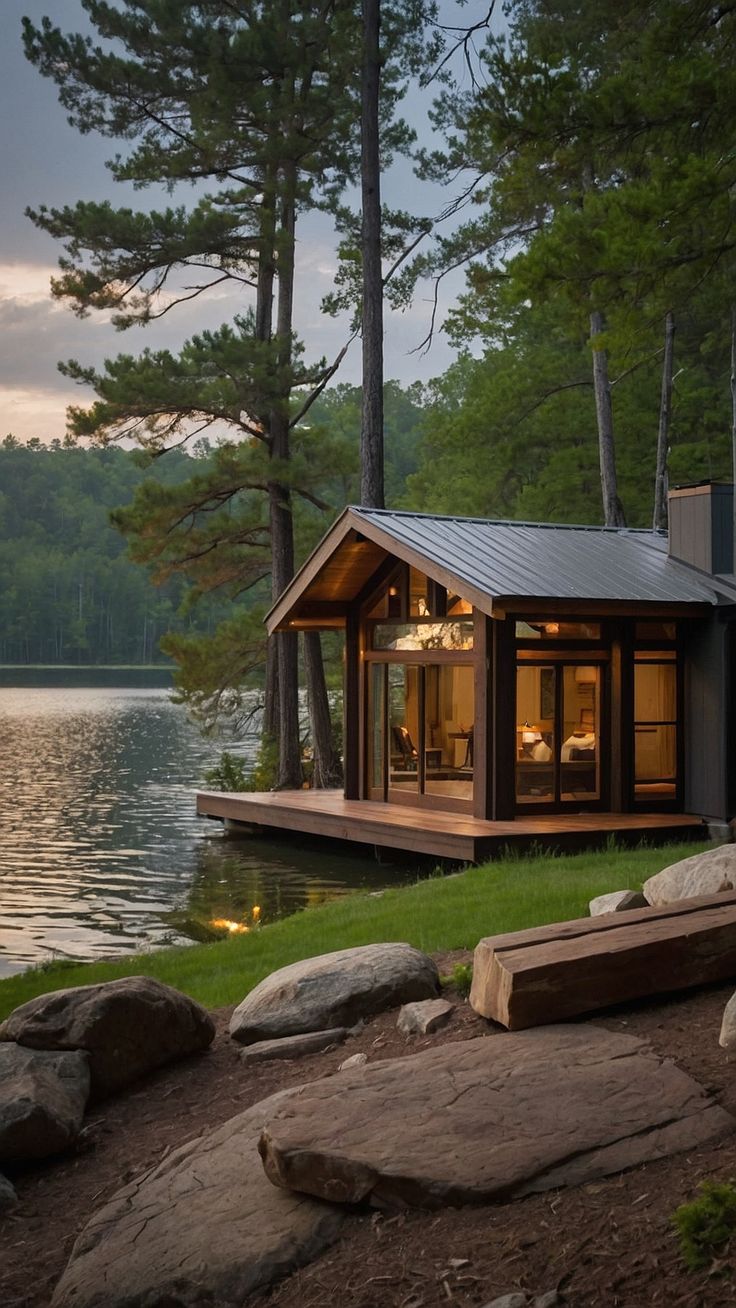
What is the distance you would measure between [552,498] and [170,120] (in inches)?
445

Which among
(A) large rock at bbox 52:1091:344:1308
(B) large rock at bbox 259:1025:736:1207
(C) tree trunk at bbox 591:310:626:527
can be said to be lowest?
(A) large rock at bbox 52:1091:344:1308

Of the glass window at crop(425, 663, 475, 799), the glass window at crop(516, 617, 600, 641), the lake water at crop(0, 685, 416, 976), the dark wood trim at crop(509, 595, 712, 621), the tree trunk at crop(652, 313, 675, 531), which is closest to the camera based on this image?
the lake water at crop(0, 685, 416, 976)

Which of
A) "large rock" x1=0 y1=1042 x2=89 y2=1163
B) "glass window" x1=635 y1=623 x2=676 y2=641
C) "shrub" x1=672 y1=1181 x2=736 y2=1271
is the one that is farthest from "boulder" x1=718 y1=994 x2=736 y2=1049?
"glass window" x1=635 y1=623 x2=676 y2=641

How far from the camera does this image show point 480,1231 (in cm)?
389

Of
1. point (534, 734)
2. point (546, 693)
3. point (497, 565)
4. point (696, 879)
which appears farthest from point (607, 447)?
point (696, 879)

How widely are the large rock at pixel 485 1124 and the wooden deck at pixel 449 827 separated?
904 cm

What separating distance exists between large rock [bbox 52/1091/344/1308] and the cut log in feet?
3.91

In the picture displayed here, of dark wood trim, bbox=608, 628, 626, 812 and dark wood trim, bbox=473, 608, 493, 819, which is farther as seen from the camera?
dark wood trim, bbox=608, 628, 626, 812

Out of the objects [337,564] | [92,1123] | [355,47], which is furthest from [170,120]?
[92,1123]

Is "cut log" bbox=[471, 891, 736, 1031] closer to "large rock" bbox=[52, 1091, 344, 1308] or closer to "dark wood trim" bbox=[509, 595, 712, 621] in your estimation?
"large rock" bbox=[52, 1091, 344, 1308]

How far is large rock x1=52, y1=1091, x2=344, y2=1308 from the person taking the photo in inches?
160

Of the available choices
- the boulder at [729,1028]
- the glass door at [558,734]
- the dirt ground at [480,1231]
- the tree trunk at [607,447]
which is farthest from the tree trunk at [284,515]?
the boulder at [729,1028]

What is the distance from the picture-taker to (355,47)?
816 inches

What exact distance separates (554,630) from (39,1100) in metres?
10.9
